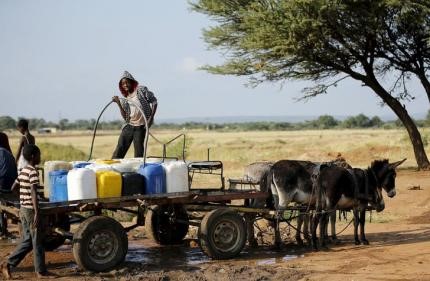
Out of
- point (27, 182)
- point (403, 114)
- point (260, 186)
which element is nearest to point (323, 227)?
point (260, 186)

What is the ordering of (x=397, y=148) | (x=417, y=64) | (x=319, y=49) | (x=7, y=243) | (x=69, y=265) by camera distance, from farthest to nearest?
(x=397, y=148) < (x=417, y=64) < (x=319, y=49) < (x=7, y=243) < (x=69, y=265)

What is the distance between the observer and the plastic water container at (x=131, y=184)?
9859 millimetres

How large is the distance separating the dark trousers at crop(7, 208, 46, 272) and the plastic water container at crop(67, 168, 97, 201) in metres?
0.60

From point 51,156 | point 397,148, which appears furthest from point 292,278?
point 51,156

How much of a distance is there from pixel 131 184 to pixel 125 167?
525 millimetres

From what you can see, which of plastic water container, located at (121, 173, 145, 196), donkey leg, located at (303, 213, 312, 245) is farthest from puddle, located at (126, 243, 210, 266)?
donkey leg, located at (303, 213, 312, 245)

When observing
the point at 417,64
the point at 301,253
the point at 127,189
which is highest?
the point at 417,64

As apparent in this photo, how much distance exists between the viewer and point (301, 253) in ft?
37.5

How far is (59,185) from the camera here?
31.5ft

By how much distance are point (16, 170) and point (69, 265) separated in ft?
6.74

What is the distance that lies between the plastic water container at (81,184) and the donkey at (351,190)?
4028 millimetres

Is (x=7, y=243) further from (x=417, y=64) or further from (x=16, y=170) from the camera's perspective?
(x=417, y=64)

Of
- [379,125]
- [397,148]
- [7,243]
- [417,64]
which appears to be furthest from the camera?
[379,125]

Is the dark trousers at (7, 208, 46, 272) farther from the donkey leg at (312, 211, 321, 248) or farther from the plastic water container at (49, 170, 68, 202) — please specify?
the donkey leg at (312, 211, 321, 248)
